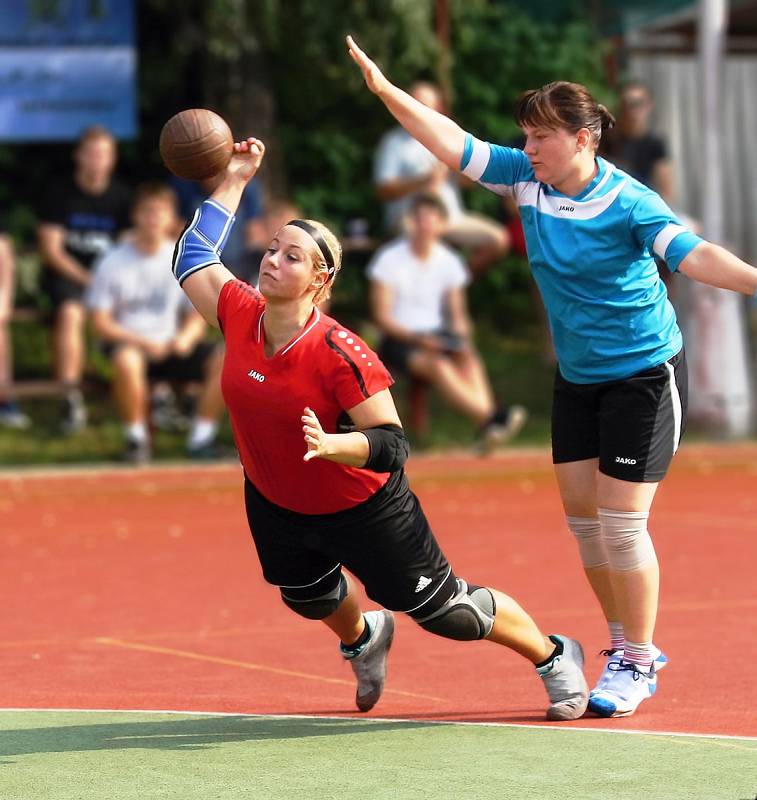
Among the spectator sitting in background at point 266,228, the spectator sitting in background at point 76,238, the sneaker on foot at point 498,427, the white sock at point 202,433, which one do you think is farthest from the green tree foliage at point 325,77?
the white sock at point 202,433

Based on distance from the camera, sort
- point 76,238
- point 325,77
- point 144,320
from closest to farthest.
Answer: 1. point 144,320
2. point 76,238
3. point 325,77

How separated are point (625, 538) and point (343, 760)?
1.29m

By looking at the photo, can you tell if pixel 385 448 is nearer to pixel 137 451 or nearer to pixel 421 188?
pixel 137 451

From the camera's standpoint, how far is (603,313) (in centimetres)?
616

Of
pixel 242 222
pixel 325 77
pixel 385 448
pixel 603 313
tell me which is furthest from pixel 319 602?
pixel 325 77

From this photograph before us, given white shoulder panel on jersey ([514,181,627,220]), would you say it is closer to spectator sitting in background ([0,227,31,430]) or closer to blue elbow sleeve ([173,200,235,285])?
blue elbow sleeve ([173,200,235,285])

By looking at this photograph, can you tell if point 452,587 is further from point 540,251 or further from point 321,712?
point 540,251

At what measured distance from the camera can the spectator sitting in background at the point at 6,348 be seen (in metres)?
14.9

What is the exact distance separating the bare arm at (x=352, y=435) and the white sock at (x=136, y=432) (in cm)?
892

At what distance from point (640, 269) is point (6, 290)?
9.54m

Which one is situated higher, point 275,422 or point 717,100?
point 717,100

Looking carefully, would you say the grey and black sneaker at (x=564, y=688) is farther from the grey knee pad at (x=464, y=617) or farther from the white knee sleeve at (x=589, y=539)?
the white knee sleeve at (x=589, y=539)

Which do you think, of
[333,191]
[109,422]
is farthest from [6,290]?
[333,191]

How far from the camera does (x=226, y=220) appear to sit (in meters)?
6.40
